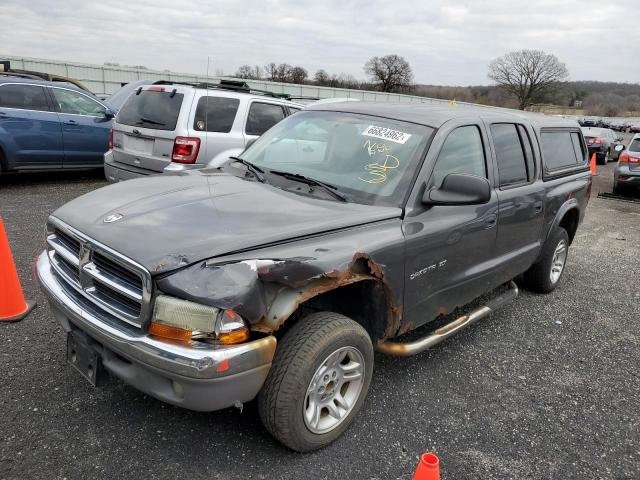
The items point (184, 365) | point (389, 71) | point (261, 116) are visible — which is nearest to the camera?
point (184, 365)

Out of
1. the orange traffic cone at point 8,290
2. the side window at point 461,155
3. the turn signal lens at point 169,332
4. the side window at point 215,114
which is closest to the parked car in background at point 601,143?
the side window at point 215,114

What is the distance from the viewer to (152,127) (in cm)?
672

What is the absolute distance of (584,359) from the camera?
3.93 meters

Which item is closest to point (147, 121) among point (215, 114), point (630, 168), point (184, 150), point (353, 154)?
point (184, 150)

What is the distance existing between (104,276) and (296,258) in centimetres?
95

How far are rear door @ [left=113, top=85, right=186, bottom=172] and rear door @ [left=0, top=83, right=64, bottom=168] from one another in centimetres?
211

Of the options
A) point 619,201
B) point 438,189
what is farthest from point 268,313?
point 619,201

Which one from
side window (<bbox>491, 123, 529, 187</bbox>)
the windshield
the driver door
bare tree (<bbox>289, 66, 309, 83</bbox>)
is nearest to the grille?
the windshield

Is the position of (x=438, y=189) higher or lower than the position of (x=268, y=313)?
higher

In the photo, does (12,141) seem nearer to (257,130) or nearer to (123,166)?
(123,166)

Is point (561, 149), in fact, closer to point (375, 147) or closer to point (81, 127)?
point (375, 147)

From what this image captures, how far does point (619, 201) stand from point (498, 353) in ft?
33.1

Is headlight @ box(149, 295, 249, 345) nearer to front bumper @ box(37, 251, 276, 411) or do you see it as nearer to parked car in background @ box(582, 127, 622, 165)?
front bumper @ box(37, 251, 276, 411)

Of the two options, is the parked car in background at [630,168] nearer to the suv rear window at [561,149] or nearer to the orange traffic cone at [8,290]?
the suv rear window at [561,149]
